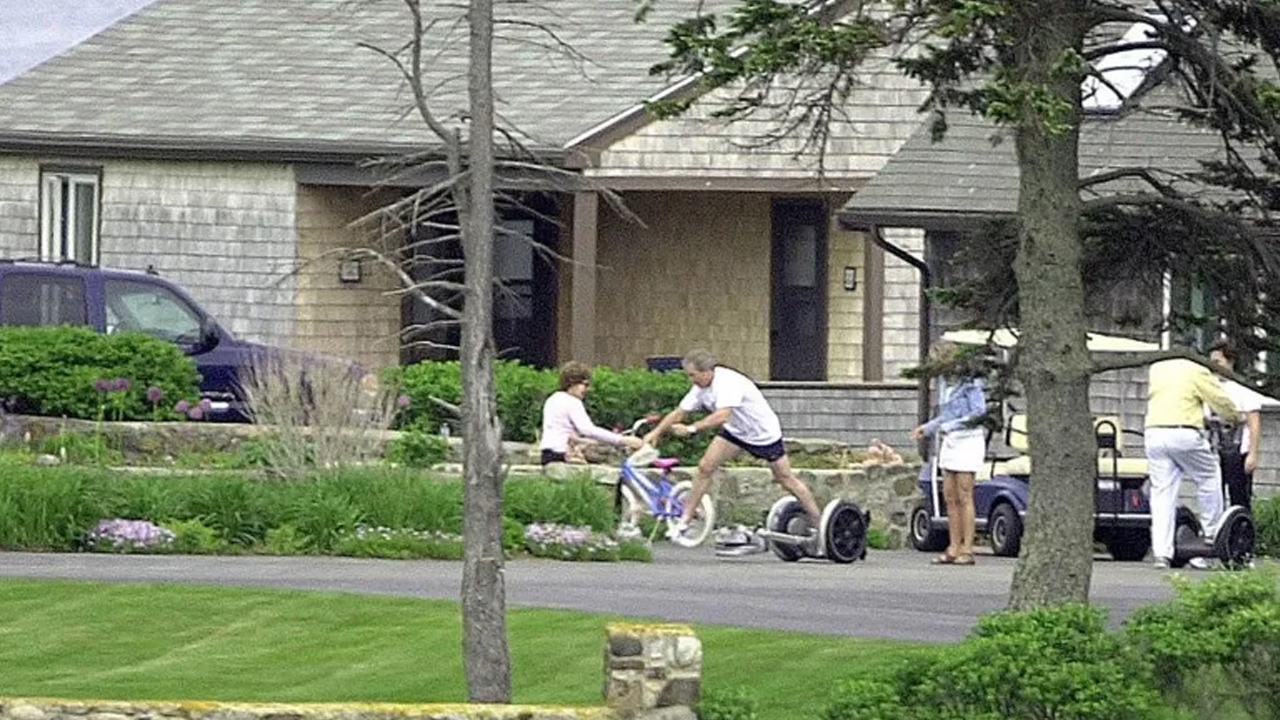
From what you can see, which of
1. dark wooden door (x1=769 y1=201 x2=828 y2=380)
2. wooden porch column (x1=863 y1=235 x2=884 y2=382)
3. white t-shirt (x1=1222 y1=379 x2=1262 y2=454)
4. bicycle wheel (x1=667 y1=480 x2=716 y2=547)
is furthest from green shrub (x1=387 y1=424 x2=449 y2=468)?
dark wooden door (x1=769 y1=201 x2=828 y2=380)

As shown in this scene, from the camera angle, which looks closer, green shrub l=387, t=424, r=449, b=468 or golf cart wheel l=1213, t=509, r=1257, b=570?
golf cart wheel l=1213, t=509, r=1257, b=570

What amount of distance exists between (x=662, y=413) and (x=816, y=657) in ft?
40.8

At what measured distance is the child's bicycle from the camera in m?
23.6

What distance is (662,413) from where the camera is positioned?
2777cm

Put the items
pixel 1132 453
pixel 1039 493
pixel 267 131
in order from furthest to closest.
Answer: pixel 267 131
pixel 1132 453
pixel 1039 493

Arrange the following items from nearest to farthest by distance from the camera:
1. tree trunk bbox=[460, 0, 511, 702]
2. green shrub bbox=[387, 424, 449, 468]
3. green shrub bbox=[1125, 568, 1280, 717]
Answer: green shrub bbox=[1125, 568, 1280, 717]
tree trunk bbox=[460, 0, 511, 702]
green shrub bbox=[387, 424, 449, 468]

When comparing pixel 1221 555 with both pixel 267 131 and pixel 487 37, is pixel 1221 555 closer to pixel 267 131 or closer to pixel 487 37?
pixel 487 37

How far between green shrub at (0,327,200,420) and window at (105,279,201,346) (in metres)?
1.38

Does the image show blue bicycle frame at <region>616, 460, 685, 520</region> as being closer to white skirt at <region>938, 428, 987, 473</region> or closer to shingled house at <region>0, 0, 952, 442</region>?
white skirt at <region>938, 428, 987, 473</region>

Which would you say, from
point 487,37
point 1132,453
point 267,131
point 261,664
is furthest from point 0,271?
point 487,37

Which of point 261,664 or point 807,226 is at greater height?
point 807,226

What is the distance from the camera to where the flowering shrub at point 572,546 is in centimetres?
2184

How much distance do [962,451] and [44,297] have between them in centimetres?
971

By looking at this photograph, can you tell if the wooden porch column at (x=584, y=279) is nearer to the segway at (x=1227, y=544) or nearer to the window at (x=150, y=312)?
the window at (x=150, y=312)
